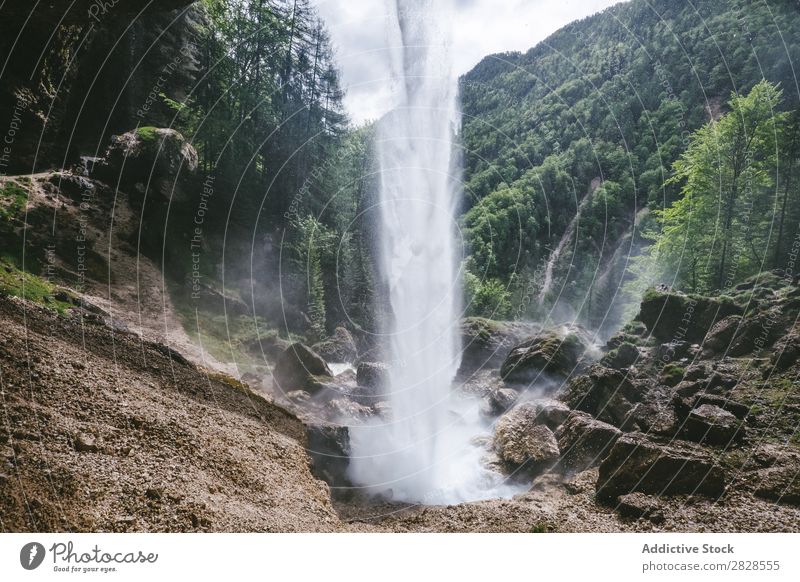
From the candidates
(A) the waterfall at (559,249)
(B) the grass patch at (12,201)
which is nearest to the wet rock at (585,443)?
(B) the grass patch at (12,201)

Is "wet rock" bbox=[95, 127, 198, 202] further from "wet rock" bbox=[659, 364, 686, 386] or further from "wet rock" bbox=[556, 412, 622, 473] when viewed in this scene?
"wet rock" bbox=[659, 364, 686, 386]

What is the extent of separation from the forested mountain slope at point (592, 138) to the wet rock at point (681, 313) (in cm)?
2278

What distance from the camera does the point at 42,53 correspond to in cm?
1276

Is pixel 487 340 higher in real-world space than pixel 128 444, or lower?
lower

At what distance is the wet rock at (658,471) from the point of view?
8.32 metres

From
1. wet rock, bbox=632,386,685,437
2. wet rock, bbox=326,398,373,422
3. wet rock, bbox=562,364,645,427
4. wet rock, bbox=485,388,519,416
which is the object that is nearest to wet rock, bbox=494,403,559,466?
wet rock, bbox=562,364,645,427

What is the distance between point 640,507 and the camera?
821 centimetres

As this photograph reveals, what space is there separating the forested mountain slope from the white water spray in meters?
18.9

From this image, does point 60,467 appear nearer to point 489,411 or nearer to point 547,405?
point 547,405

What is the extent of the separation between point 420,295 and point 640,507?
16235 millimetres

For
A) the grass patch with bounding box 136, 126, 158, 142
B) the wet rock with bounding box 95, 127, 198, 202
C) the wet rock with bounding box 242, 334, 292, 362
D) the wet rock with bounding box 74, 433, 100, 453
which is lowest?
the wet rock with bounding box 242, 334, 292, 362

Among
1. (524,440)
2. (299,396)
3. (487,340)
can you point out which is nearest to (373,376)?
(299,396)

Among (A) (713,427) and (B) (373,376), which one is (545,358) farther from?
(A) (713,427)

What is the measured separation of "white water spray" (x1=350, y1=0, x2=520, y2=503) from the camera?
1277 cm
